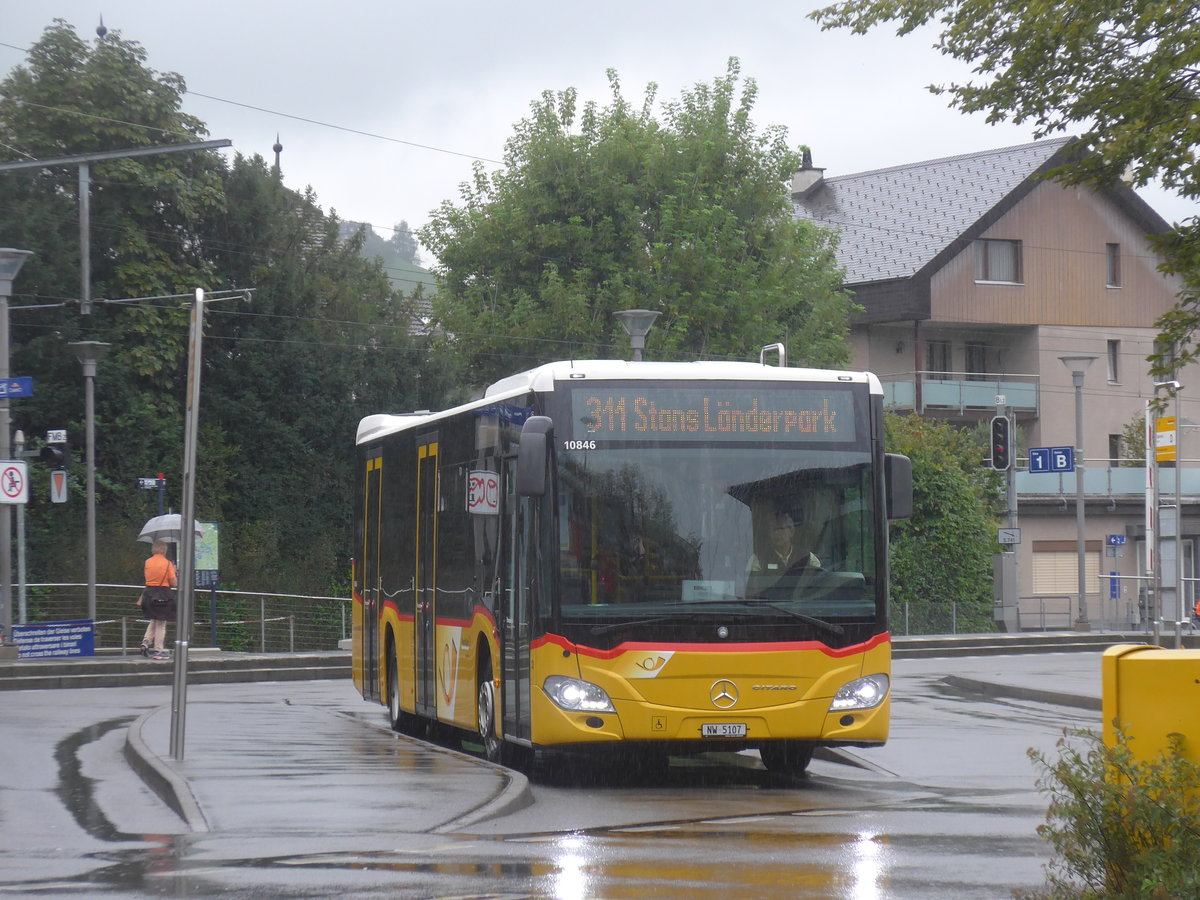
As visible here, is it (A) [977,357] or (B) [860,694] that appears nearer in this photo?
(B) [860,694]

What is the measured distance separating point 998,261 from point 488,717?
4700 cm

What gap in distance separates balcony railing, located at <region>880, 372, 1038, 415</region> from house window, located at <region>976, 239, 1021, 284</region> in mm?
3008

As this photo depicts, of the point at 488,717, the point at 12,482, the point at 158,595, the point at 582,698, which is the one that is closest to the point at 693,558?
the point at 582,698

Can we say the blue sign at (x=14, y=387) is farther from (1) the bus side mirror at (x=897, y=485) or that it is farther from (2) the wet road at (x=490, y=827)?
(1) the bus side mirror at (x=897, y=485)

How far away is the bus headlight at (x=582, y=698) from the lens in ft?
40.0

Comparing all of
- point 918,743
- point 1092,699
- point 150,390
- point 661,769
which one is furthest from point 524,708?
point 150,390

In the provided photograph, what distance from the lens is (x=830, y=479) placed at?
41.6 feet

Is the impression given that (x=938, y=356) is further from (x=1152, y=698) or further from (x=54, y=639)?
(x=1152, y=698)

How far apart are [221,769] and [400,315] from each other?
3919 centimetres

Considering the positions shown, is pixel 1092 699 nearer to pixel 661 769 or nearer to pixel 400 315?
pixel 661 769

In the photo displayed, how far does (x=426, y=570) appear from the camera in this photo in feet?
51.8

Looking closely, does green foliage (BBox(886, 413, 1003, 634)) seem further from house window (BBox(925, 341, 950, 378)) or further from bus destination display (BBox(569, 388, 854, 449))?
bus destination display (BBox(569, 388, 854, 449))

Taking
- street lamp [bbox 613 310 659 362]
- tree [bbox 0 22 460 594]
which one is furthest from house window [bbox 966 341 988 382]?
street lamp [bbox 613 310 659 362]

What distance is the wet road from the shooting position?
8164 millimetres
